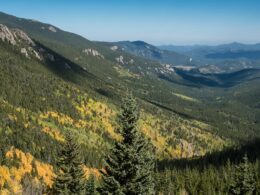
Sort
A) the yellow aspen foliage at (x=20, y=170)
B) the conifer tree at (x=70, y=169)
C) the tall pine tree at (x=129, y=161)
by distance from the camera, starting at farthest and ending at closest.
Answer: the yellow aspen foliage at (x=20, y=170)
the conifer tree at (x=70, y=169)
the tall pine tree at (x=129, y=161)

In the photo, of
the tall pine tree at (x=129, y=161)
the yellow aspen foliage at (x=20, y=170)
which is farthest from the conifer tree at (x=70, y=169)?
the yellow aspen foliage at (x=20, y=170)

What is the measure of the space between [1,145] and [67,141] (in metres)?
119

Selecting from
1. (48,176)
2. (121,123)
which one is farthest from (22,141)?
(121,123)

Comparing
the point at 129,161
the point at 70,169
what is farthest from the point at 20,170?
the point at 129,161

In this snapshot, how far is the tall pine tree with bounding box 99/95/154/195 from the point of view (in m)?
32.6

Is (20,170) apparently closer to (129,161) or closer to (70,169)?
(70,169)

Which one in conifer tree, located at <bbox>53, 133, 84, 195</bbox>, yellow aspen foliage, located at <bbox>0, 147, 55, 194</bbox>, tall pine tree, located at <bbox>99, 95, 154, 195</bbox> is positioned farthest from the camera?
yellow aspen foliage, located at <bbox>0, 147, 55, 194</bbox>

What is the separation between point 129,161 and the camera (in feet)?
107

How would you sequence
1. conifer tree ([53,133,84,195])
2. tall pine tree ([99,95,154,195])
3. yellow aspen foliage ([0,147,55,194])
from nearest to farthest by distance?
1. tall pine tree ([99,95,154,195])
2. conifer tree ([53,133,84,195])
3. yellow aspen foliage ([0,147,55,194])

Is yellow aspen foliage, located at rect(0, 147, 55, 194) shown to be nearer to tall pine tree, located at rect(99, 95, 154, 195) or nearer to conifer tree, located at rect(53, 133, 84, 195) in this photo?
conifer tree, located at rect(53, 133, 84, 195)

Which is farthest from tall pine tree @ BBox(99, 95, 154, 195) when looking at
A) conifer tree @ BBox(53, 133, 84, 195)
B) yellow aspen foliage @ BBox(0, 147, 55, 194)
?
yellow aspen foliage @ BBox(0, 147, 55, 194)

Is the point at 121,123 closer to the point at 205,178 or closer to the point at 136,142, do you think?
the point at 136,142

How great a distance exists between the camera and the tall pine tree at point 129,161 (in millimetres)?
32594

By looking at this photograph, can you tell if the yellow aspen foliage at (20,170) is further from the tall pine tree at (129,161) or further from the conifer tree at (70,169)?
the tall pine tree at (129,161)
